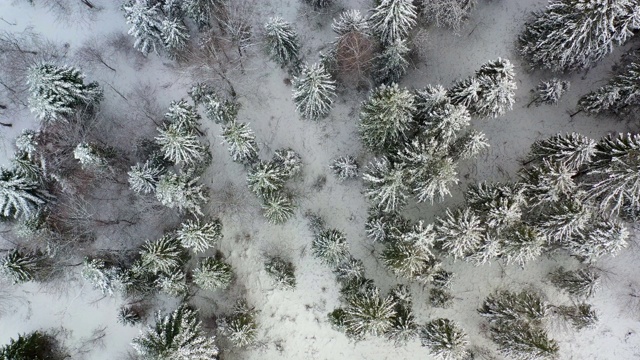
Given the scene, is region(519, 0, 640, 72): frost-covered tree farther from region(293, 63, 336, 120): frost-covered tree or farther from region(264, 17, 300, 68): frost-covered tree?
region(264, 17, 300, 68): frost-covered tree

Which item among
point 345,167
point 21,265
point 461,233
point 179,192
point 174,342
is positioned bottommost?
point 174,342

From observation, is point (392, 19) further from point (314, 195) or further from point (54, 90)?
point (54, 90)

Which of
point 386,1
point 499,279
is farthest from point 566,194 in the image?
point 386,1

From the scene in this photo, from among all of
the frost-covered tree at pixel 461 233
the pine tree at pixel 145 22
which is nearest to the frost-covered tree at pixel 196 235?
the pine tree at pixel 145 22

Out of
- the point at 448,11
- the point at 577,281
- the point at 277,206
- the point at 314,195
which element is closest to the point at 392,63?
the point at 448,11

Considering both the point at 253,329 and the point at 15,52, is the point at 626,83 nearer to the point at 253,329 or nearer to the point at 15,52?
the point at 253,329

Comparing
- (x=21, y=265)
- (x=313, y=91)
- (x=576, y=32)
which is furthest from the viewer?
(x=21, y=265)
